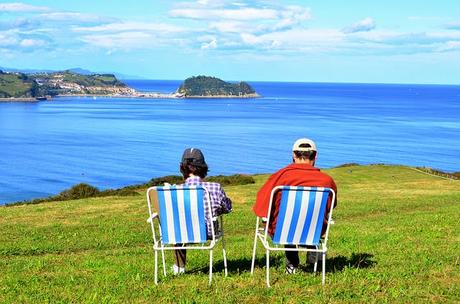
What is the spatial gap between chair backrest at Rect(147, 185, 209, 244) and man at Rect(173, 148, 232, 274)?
275 millimetres

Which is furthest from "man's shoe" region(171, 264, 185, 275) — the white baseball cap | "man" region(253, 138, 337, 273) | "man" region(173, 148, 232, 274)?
the white baseball cap

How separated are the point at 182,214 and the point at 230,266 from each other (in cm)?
163

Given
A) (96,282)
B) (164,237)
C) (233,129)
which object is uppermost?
(164,237)

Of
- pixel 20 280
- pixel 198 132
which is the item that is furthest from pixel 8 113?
pixel 20 280

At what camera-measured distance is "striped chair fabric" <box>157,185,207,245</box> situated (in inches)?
290

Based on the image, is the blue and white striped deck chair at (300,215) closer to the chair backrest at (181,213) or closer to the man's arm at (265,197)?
the man's arm at (265,197)

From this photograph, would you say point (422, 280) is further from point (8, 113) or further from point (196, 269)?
point (8, 113)

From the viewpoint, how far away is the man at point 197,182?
7.88 metres

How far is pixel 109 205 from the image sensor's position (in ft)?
73.7

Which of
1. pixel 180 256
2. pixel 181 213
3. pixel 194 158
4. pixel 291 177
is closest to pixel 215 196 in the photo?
pixel 194 158

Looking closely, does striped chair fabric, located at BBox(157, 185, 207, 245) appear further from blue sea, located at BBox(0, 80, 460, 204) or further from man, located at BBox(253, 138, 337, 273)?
blue sea, located at BBox(0, 80, 460, 204)

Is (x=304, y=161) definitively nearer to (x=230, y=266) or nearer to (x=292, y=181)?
(x=292, y=181)

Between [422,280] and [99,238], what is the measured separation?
28.9 feet

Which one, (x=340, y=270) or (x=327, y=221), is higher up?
(x=327, y=221)
